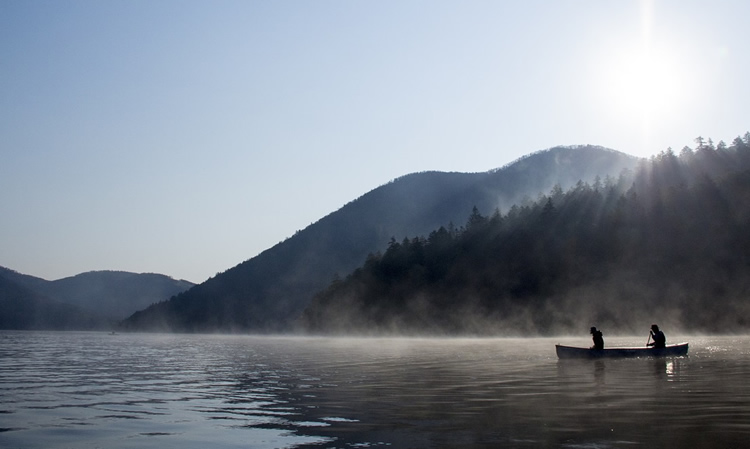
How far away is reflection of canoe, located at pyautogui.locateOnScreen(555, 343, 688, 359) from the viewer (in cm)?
4706

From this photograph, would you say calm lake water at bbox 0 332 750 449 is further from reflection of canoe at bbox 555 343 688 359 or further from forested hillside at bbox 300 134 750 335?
forested hillside at bbox 300 134 750 335

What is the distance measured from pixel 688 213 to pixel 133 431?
140m

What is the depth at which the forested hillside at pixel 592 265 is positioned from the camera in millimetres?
123938

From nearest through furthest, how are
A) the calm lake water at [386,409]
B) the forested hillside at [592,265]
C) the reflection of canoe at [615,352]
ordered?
the calm lake water at [386,409], the reflection of canoe at [615,352], the forested hillside at [592,265]

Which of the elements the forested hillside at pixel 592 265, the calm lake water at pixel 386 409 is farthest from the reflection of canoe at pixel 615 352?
A: the forested hillside at pixel 592 265

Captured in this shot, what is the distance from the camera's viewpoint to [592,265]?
140m

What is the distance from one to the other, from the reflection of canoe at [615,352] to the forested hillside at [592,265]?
2902 inches

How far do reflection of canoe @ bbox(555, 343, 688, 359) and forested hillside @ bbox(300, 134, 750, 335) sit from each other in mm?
73702

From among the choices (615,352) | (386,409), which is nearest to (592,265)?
(615,352)

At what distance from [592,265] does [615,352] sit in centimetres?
9654

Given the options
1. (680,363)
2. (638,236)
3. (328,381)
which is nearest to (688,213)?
(638,236)

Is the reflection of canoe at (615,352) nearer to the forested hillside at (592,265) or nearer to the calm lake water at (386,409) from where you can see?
the calm lake water at (386,409)

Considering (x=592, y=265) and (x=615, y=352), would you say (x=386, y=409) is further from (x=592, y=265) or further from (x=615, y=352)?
(x=592, y=265)

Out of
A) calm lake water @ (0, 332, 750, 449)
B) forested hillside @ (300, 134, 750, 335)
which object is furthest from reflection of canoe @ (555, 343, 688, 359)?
forested hillside @ (300, 134, 750, 335)
